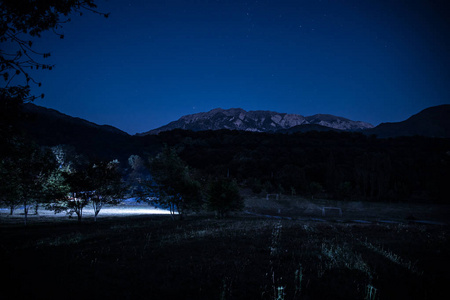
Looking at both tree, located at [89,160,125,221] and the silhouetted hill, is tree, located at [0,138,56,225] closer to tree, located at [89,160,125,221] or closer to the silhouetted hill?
tree, located at [89,160,125,221]

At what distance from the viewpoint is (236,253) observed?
9.75m

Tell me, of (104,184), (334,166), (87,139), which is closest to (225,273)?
(104,184)

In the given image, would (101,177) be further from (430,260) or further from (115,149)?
(115,149)

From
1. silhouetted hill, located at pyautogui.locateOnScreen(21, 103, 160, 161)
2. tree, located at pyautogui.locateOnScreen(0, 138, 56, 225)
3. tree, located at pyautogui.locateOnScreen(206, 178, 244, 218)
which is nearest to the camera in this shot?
tree, located at pyautogui.locateOnScreen(0, 138, 56, 225)

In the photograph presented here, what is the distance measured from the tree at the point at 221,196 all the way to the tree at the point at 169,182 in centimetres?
328

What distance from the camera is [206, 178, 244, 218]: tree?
98.2ft

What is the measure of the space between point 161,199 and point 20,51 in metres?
22.3

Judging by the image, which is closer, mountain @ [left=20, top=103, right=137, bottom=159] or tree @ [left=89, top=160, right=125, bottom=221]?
tree @ [left=89, top=160, right=125, bottom=221]

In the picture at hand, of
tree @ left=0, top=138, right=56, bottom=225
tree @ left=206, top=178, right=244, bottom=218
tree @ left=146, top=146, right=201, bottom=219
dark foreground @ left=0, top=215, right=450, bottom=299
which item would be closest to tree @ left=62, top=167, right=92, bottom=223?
tree @ left=0, top=138, right=56, bottom=225

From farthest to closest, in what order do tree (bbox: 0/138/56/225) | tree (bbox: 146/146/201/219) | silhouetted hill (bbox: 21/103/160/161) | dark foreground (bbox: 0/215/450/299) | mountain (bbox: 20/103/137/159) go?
silhouetted hill (bbox: 21/103/160/161)
mountain (bbox: 20/103/137/159)
tree (bbox: 146/146/201/219)
tree (bbox: 0/138/56/225)
dark foreground (bbox: 0/215/450/299)

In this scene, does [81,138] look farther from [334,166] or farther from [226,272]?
[226,272]

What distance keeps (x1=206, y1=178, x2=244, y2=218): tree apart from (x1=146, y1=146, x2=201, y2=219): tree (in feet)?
10.8

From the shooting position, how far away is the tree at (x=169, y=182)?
88.4 ft

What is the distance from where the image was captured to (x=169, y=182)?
27.1m
